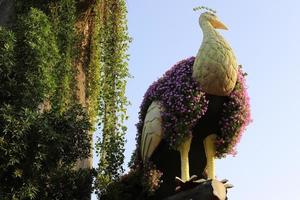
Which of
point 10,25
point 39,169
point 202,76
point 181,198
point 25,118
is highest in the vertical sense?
point 10,25

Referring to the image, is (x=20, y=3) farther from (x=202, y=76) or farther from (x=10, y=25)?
(x=202, y=76)

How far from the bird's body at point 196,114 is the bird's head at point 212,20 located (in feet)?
0.36

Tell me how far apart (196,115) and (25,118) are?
218cm

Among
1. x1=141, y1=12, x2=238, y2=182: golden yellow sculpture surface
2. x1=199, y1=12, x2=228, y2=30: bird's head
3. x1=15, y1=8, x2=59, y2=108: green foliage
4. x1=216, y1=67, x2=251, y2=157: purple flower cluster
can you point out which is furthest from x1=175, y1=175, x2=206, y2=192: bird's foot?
x1=199, y1=12, x2=228, y2=30: bird's head

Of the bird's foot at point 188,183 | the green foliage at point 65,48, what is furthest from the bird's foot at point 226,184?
the green foliage at point 65,48

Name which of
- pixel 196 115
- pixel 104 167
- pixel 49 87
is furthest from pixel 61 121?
pixel 196 115

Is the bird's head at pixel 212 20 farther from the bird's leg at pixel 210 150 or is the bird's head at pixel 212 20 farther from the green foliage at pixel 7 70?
the green foliage at pixel 7 70

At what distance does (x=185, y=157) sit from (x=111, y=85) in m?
2.38

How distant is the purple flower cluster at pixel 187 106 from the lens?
785 cm

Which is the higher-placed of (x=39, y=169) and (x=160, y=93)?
(x=160, y=93)

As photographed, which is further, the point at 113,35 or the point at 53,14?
the point at 113,35

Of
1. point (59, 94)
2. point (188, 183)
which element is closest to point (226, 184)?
point (188, 183)

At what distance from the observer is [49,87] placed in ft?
26.8

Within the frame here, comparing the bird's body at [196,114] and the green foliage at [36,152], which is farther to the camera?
the bird's body at [196,114]
